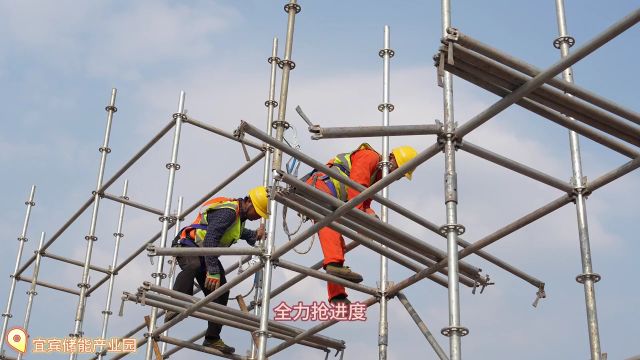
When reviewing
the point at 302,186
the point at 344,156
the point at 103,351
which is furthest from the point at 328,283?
the point at 103,351

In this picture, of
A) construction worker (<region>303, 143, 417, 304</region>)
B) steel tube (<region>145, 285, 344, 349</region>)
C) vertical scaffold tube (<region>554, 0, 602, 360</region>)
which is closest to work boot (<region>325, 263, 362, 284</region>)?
construction worker (<region>303, 143, 417, 304</region>)

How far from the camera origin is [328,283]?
9523 millimetres

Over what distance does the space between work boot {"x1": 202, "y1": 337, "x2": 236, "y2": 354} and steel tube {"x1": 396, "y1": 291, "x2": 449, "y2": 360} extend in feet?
7.04

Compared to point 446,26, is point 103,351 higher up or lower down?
lower down

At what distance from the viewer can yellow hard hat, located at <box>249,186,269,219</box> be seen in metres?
10.4

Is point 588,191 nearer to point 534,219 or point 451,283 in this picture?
point 534,219

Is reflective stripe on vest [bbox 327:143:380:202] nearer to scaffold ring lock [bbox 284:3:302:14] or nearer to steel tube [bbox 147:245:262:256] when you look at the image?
steel tube [bbox 147:245:262:256]

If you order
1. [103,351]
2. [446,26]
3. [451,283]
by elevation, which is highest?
[446,26]

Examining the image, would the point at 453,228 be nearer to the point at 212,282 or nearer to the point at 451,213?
the point at 451,213

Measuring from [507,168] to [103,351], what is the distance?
282 inches

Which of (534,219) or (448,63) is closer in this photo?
→ (448,63)

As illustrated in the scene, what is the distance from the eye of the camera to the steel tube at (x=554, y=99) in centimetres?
634

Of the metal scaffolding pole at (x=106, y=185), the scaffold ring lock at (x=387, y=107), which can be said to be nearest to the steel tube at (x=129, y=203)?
the metal scaffolding pole at (x=106, y=185)

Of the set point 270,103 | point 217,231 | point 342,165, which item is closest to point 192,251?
point 217,231
